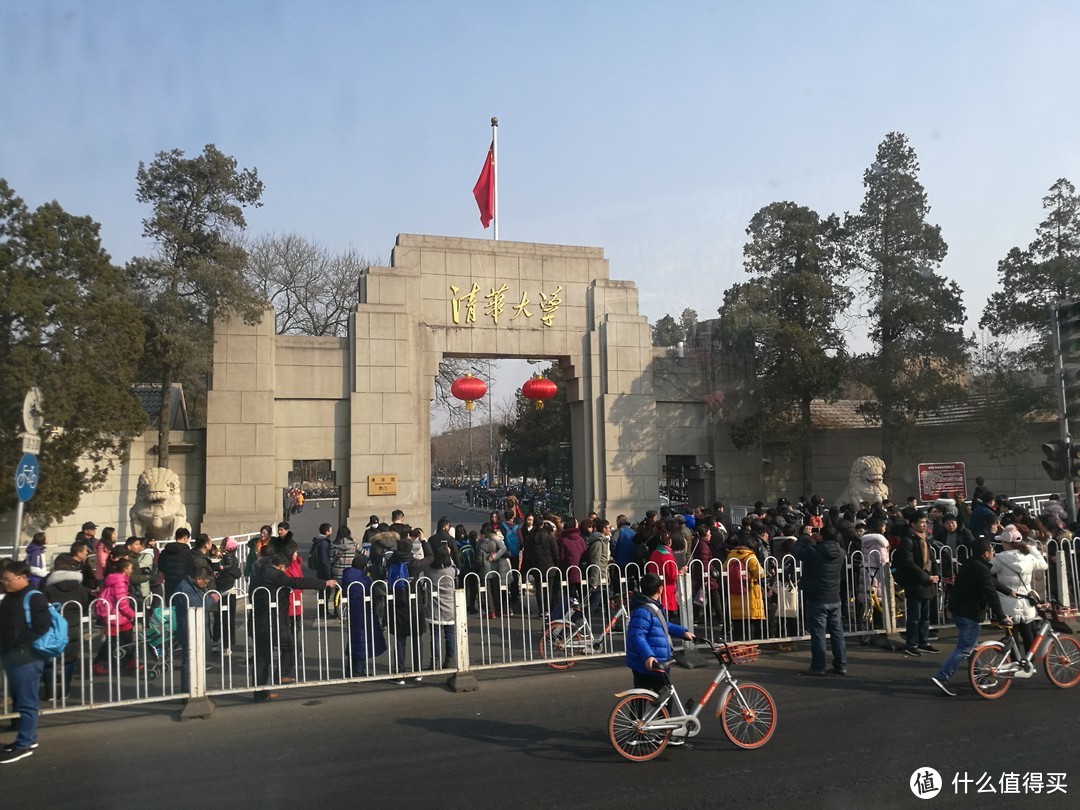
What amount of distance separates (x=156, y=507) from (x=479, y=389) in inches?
254

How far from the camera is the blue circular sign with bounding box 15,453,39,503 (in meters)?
8.15

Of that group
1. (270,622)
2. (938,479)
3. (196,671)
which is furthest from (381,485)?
(938,479)

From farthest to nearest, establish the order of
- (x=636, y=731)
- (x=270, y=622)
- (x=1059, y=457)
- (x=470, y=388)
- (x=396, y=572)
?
(x=470, y=388)
(x=1059, y=457)
(x=396, y=572)
(x=270, y=622)
(x=636, y=731)

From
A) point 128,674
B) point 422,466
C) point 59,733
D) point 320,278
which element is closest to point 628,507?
point 422,466

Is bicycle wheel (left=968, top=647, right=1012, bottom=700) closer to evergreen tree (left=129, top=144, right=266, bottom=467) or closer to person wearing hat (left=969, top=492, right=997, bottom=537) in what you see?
person wearing hat (left=969, top=492, right=997, bottom=537)

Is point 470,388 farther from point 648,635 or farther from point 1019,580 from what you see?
point 648,635

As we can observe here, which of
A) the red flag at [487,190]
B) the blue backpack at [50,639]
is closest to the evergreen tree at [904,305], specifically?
the red flag at [487,190]

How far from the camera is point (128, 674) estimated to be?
8.98 meters

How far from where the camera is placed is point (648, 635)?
5.80m

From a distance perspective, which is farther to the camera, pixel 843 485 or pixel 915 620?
pixel 843 485

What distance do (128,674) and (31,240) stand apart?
32.2 ft

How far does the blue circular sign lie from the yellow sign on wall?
10.3 metres

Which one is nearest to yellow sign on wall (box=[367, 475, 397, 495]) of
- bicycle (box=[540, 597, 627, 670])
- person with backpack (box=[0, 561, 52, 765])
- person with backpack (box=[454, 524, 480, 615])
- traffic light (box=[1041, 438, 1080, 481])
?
person with backpack (box=[454, 524, 480, 615])

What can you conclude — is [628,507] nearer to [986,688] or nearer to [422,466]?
[422,466]
